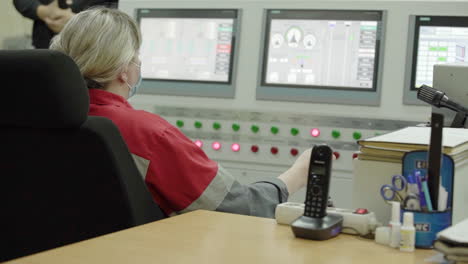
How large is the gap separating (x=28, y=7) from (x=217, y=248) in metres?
2.87

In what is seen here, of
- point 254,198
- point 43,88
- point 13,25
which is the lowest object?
point 254,198

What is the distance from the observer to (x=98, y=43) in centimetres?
183

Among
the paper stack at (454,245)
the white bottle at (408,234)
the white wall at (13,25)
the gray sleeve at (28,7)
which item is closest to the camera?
the paper stack at (454,245)

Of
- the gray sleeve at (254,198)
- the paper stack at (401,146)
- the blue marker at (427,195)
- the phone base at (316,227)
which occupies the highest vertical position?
the paper stack at (401,146)

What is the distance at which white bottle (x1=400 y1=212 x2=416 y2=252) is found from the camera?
45.7 inches

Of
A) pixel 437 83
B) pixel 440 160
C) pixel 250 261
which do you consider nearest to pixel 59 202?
pixel 250 261

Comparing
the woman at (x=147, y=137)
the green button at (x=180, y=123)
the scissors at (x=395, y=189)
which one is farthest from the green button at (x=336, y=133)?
the scissors at (x=395, y=189)

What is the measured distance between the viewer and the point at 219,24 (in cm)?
320

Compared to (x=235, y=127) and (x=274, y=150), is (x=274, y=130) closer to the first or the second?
(x=274, y=150)

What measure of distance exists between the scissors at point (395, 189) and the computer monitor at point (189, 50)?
1.89 meters

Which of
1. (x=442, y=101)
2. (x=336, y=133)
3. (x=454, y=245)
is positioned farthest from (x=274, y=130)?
(x=454, y=245)

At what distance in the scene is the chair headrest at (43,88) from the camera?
1.29m

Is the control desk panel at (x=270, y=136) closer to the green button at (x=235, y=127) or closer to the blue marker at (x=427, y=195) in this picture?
the green button at (x=235, y=127)

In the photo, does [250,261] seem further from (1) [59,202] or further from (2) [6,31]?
A: (2) [6,31]
